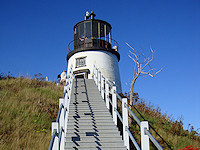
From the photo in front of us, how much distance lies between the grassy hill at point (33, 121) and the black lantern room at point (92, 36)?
6289 millimetres

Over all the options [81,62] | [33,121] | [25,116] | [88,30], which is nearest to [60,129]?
[33,121]

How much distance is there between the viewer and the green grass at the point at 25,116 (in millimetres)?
6523

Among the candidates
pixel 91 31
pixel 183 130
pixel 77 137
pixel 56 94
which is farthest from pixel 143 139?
pixel 91 31

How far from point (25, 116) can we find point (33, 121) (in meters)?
0.46

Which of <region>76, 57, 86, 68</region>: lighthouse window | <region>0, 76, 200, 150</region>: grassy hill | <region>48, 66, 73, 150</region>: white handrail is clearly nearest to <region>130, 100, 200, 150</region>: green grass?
<region>0, 76, 200, 150</region>: grassy hill

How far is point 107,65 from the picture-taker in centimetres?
1872

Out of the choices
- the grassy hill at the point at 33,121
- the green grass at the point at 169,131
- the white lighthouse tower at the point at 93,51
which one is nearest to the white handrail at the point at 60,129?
the grassy hill at the point at 33,121

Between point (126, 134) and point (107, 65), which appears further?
point (107, 65)

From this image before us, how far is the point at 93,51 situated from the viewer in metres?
18.6

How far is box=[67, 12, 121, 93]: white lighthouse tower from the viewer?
60.5 feet

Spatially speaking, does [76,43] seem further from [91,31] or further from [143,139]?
[143,139]

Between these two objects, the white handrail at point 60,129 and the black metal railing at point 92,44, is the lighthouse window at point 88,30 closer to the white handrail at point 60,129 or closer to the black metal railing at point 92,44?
the black metal railing at point 92,44

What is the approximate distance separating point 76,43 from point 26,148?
1474 cm

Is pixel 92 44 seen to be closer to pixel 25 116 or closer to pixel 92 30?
pixel 92 30
